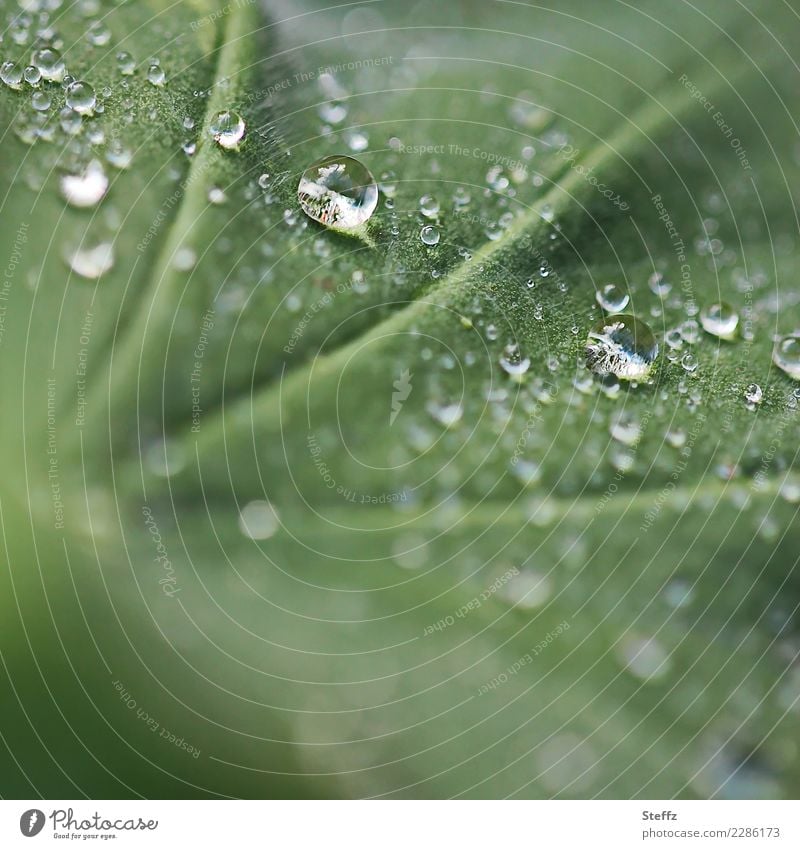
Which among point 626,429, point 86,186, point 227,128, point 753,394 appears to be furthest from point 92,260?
point 753,394

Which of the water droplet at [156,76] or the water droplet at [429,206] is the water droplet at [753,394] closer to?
the water droplet at [429,206]

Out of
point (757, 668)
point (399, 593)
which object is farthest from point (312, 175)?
point (757, 668)

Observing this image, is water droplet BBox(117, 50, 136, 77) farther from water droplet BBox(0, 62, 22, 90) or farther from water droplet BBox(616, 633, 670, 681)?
water droplet BBox(616, 633, 670, 681)

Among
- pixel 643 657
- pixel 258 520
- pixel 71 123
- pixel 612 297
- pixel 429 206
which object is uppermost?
pixel 71 123

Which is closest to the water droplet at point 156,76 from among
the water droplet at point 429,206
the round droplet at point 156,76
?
the round droplet at point 156,76

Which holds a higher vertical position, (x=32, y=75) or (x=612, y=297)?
(x=32, y=75)

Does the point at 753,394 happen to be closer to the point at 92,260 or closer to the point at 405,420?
the point at 405,420
